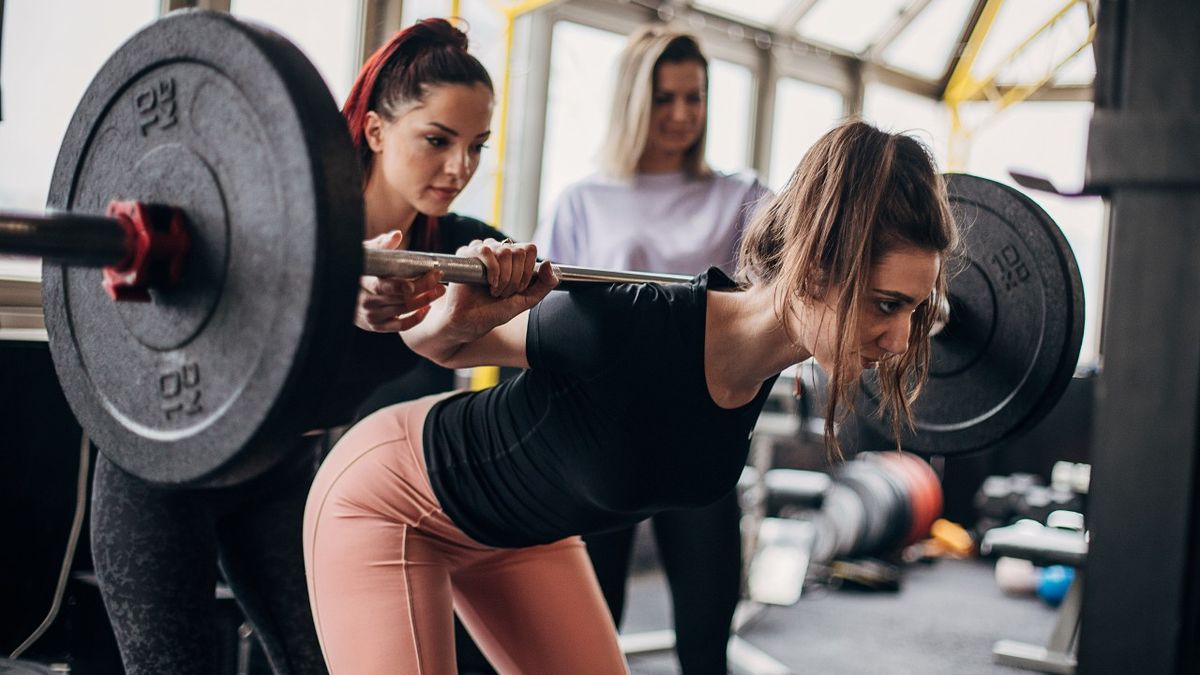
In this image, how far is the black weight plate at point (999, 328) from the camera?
68.9 inches

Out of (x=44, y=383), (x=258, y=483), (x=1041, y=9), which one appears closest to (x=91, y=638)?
(x=44, y=383)

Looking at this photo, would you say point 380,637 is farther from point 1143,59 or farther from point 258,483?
point 1143,59

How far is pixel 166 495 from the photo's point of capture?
1.42 meters

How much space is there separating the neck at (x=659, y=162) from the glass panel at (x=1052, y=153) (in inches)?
179

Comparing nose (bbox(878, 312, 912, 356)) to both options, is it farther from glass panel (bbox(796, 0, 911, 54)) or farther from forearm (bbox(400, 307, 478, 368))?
glass panel (bbox(796, 0, 911, 54))

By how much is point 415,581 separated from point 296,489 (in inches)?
12.5

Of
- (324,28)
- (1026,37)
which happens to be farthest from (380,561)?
(1026,37)

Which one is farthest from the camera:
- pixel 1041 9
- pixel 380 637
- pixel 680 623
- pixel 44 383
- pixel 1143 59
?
pixel 1041 9

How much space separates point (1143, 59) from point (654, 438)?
2.23 feet

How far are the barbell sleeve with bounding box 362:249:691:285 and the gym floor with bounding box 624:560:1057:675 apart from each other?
6.84 feet

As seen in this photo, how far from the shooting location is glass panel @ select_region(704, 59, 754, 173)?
5.24 meters

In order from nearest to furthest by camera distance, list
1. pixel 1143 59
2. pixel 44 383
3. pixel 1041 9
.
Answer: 1. pixel 1143 59
2. pixel 44 383
3. pixel 1041 9

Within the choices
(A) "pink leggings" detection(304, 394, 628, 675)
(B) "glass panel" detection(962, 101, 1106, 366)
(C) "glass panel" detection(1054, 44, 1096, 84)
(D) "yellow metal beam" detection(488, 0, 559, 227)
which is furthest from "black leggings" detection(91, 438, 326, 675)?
(C) "glass panel" detection(1054, 44, 1096, 84)

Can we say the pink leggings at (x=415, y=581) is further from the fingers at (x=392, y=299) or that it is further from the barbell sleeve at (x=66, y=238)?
the barbell sleeve at (x=66, y=238)
